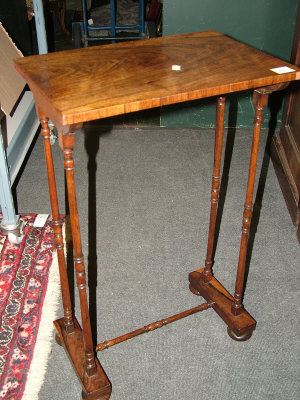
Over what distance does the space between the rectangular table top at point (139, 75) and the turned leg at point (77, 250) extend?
10 centimetres

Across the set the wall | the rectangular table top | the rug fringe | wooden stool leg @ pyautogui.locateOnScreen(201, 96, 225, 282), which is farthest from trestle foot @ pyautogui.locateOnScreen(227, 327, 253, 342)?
the wall

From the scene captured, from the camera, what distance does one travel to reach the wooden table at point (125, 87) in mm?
1277

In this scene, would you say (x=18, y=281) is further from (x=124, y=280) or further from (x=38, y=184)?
(x=38, y=184)

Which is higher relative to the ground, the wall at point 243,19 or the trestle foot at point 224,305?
the wall at point 243,19

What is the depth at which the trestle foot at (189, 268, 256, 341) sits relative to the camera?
1.95m

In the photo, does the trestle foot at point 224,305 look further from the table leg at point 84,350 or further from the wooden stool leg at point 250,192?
the table leg at point 84,350

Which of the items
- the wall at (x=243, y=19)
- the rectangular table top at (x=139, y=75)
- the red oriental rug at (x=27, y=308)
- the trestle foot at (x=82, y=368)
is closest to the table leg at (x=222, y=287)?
the rectangular table top at (x=139, y=75)

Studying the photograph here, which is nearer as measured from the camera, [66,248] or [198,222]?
[66,248]

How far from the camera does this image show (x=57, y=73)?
1.43m

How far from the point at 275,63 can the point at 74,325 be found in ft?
4.04

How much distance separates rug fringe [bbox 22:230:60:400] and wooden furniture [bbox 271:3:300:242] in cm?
128

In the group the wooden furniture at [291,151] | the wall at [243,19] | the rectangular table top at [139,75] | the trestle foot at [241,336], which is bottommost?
the trestle foot at [241,336]

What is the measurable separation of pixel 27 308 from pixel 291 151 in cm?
173

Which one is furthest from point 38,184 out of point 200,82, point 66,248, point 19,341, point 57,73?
point 200,82
